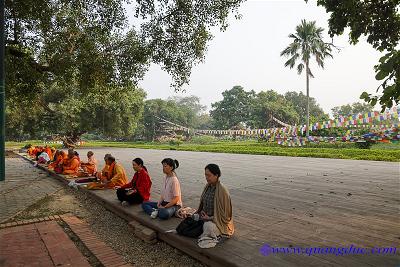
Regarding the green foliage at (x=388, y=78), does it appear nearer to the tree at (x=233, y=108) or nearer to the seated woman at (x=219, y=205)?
the seated woman at (x=219, y=205)

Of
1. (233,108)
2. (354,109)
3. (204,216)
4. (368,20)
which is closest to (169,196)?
(204,216)

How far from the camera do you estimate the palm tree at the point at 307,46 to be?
29.7 metres

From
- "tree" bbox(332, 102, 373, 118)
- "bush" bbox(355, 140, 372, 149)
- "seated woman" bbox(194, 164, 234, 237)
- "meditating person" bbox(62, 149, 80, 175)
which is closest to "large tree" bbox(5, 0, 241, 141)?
"meditating person" bbox(62, 149, 80, 175)

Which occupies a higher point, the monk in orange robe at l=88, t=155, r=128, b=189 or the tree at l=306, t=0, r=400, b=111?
the tree at l=306, t=0, r=400, b=111

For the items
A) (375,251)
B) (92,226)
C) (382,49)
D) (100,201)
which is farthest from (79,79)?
(375,251)

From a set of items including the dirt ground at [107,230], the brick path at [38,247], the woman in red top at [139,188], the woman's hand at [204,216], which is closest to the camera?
the brick path at [38,247]

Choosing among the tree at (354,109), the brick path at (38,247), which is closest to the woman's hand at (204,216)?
the brick path at (38,247)

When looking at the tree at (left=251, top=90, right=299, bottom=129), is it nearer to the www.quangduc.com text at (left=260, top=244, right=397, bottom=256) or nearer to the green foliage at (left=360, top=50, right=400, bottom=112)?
the www.quangduc.com text at (left=260, top=244, right=397, bottom=256)

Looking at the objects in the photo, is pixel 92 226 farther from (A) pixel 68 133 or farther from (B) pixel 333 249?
(A) pixel 68 133

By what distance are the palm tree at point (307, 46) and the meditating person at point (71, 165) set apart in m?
24.1

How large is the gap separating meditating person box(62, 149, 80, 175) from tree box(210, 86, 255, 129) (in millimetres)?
50319

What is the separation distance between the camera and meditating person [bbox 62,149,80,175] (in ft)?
35.7

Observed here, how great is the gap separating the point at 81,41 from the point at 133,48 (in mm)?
1610

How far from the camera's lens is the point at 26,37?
9.38 meters
